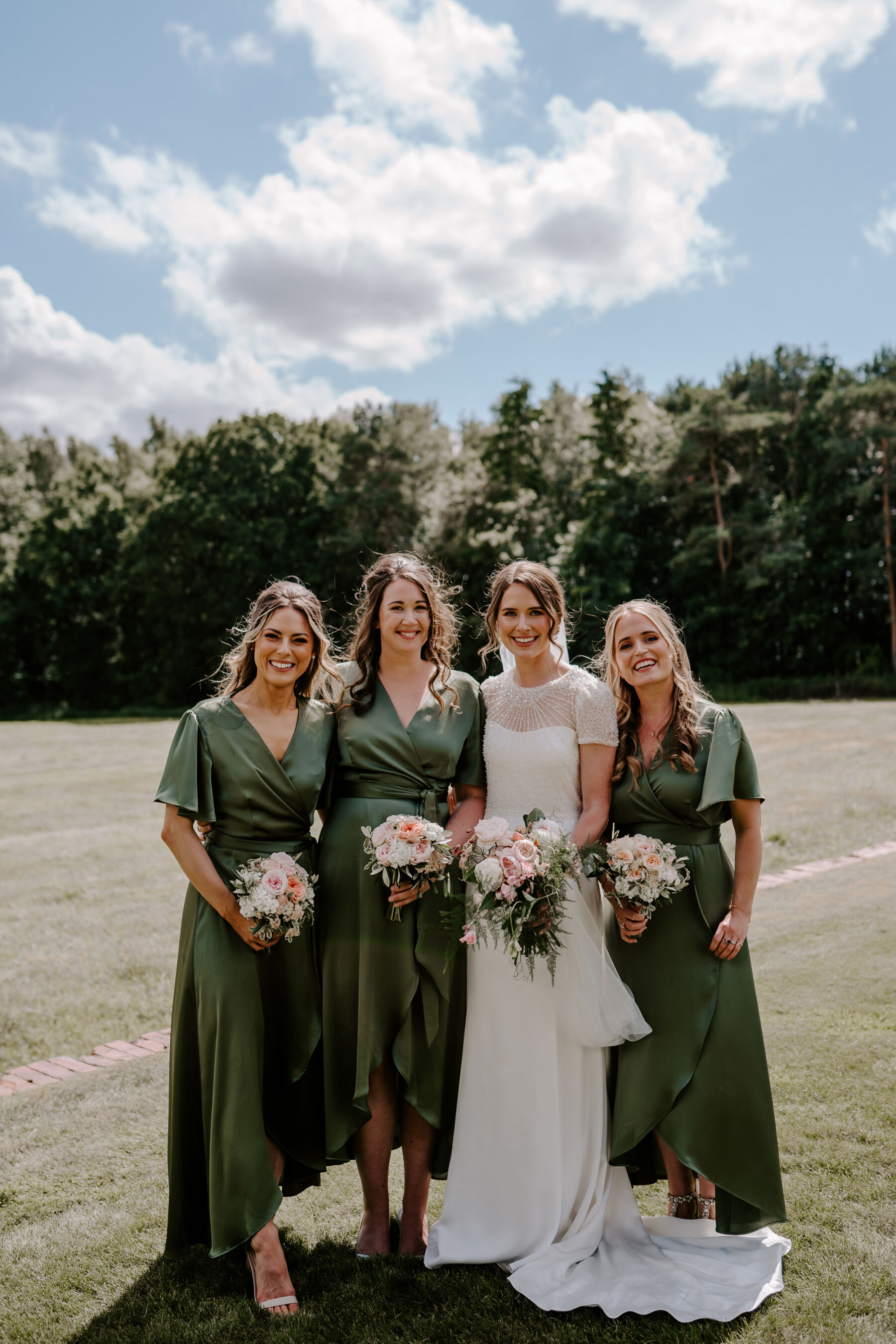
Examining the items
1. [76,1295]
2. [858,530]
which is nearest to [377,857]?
[76,1295]

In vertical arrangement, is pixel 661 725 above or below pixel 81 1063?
above

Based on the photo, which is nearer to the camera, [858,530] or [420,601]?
[420,601]

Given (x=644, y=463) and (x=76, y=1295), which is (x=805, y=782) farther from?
(x=644, y=463)

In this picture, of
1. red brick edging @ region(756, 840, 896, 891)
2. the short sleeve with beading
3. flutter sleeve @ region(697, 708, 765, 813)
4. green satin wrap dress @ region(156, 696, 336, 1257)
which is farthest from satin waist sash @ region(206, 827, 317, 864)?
red brick edging @ region(756, 840, 896, 891)

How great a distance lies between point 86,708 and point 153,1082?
45130 millimetres

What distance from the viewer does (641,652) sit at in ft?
13.7

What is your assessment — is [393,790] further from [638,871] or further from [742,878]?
[742,878]

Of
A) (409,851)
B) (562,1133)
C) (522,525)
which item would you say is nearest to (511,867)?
(409,851)

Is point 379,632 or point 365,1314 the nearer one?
point 365,1314

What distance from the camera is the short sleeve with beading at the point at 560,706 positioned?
4.21 m

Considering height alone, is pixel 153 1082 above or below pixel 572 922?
below

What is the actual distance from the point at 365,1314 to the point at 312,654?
104 inches

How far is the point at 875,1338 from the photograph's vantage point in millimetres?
3391

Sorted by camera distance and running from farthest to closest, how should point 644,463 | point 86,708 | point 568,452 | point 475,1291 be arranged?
1. point 86,708
2. point 568,452
3. point 644,463
4. point 475,1291
